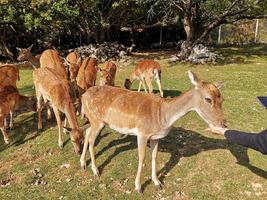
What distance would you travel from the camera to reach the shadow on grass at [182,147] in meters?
9.12

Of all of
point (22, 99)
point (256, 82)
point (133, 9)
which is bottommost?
point (256, 82)

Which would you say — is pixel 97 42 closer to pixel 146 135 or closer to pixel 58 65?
pixel 58 65

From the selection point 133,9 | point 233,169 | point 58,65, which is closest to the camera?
point 233,169

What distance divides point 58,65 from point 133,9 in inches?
471

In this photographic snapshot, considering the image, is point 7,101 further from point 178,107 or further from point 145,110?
point 178,107

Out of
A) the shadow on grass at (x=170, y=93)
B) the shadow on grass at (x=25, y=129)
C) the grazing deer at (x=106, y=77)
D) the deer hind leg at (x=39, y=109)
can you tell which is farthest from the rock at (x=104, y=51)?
the deer hind leg at (x=39, y=109)

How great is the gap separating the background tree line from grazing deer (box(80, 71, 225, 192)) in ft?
42.1

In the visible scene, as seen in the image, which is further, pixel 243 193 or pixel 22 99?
pixel 22 99

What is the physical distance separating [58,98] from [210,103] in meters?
4.25

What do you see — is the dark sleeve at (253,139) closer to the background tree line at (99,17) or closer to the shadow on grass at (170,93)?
the shadow on grass at (170,93)

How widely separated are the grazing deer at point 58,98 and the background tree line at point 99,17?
31.6ft

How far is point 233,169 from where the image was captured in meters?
8.94

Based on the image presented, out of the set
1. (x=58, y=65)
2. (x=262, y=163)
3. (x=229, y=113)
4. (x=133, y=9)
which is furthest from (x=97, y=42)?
(x=262, y=163)

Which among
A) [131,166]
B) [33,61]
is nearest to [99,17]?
[33,61]
